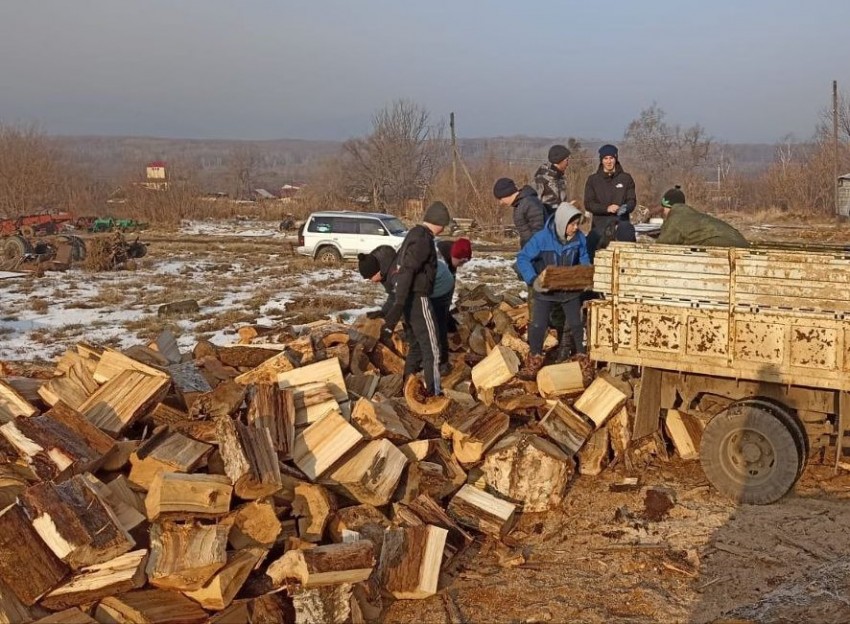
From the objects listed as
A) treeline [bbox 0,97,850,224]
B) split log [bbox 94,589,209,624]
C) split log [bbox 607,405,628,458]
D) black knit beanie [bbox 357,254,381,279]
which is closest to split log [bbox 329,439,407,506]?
split log [bbox 94,589,209,624]

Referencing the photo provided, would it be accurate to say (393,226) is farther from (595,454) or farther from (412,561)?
(412,561)

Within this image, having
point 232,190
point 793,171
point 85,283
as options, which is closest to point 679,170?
point 793,171

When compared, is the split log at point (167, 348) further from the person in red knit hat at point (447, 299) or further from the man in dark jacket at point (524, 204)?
the man in dark jacket at point (524, 204)

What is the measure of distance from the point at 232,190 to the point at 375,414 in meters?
74.5

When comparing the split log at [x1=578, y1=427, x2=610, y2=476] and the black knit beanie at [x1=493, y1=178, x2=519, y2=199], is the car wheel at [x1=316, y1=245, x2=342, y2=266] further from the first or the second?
the split log at [x1=578, y1=427, x2=610, y2=476]

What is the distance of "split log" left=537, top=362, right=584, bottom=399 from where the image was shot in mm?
5754

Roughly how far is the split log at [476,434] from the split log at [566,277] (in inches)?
51.2

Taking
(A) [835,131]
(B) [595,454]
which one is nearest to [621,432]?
(B) [595,454]

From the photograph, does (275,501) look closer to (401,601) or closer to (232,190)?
(401,601)

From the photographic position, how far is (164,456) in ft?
14.4

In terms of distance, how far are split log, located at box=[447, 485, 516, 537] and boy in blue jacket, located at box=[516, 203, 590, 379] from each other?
166 centimetres

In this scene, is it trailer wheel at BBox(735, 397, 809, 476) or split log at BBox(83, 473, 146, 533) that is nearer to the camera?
split log at BBox(83, 473, 146, 533)

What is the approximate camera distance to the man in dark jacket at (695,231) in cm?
553

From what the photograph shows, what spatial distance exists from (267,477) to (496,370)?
7.68 feet
